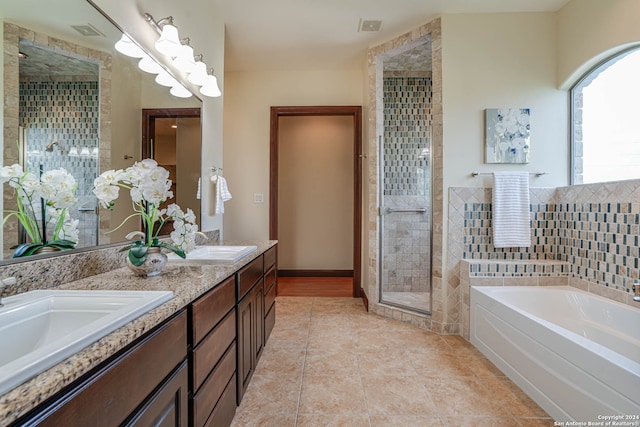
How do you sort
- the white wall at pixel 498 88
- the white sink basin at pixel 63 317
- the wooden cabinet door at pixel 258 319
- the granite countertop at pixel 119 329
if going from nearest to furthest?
the granite countertop at pixel 119 329 → the white sink basin at pixel 63 317 → the wooden cabinet door at pixel 258 319 → the white wall at pixel 498 88

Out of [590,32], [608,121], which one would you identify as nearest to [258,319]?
[608,121]

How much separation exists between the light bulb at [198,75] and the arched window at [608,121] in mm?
2914

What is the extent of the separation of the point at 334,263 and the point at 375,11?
311cm

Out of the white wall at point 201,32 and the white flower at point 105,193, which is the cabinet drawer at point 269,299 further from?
the white flower at point 105,193

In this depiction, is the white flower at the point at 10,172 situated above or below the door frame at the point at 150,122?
below

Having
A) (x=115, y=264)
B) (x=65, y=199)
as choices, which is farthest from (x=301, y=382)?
(x=65, y=199)

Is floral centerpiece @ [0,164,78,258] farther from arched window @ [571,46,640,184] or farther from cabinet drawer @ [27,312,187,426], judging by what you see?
arched window @ [571,46,640,184]

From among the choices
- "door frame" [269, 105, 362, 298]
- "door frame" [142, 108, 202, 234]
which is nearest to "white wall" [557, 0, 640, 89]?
"door frame" [269, 105, 362, 298]

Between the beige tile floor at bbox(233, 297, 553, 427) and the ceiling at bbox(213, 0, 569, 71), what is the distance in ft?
8.86

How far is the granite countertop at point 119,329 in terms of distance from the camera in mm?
408

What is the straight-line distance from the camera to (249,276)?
1.61 metres

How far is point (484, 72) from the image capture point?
2439 millimetres

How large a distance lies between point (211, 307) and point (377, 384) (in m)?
1.20

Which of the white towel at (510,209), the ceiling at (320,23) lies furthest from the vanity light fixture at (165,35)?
the white towel at (510,209)
